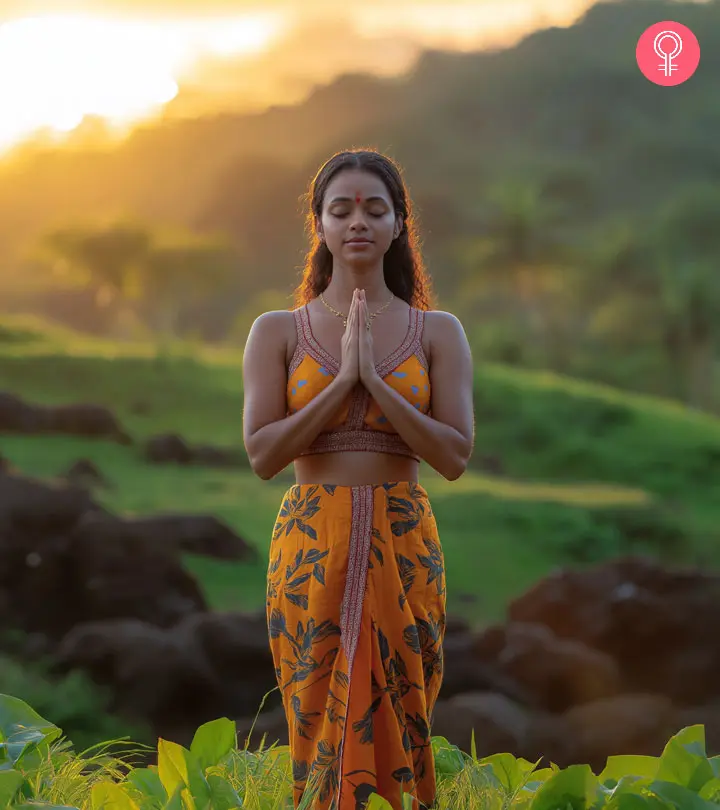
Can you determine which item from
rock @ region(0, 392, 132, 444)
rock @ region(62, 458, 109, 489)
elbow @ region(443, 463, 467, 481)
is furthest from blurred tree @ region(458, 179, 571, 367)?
elbow @ region(443, 463, 467, 481)

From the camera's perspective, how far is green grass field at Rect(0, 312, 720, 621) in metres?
11.4

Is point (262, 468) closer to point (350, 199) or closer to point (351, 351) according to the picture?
point (351, 351)

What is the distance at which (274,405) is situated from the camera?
2.74 metres

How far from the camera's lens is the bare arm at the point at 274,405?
2592mm

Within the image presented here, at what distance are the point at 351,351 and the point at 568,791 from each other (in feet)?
4.33

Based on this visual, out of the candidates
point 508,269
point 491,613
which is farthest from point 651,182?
point 491,613

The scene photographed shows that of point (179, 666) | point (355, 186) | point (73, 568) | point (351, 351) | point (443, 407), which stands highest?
point (355, 186)

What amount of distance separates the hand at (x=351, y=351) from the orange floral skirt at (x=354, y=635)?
11.9 inches

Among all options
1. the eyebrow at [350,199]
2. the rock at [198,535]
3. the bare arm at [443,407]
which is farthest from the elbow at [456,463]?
the rock at [198,535]

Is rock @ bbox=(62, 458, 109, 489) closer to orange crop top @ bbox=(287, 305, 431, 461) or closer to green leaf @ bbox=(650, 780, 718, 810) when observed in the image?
orange crop top @ bbox=(287, 305, 431, 461)

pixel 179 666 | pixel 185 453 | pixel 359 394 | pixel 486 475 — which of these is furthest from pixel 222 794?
pixel 486 475

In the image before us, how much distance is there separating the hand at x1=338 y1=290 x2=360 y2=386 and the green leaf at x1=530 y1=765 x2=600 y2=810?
121cm

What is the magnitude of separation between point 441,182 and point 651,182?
452 inches

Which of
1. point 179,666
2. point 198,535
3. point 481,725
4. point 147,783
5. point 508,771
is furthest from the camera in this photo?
point 198,535
